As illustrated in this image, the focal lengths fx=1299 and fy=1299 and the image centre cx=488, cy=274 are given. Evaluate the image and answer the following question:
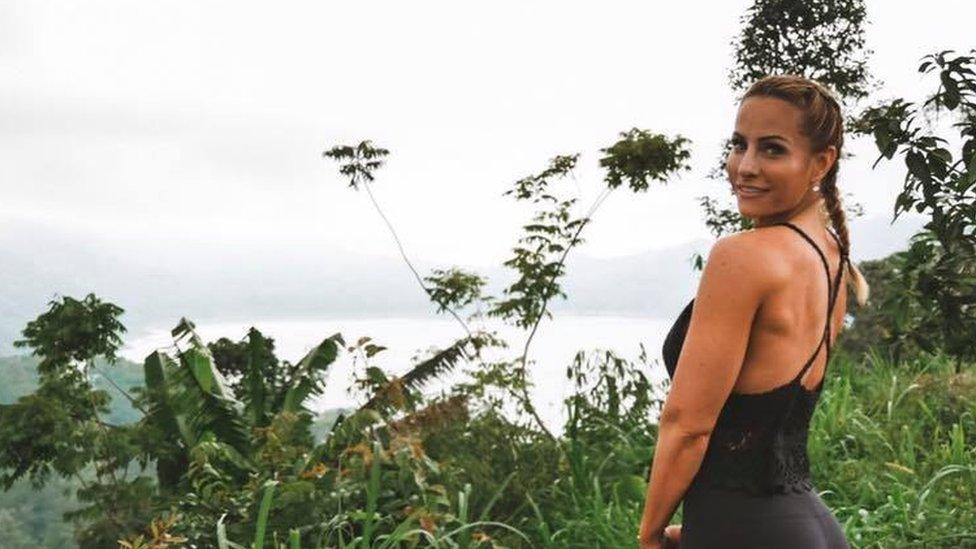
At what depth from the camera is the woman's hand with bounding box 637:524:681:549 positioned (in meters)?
2.29

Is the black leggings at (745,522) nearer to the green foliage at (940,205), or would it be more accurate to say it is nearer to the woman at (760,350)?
the woman at (760,350)

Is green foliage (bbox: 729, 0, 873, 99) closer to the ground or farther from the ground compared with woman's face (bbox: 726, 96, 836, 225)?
farther from the ground

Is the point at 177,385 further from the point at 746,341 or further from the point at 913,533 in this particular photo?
the point at 746,341

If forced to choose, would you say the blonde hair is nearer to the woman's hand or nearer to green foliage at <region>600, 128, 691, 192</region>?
the woman's hand

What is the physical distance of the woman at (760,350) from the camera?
2092 millimetres

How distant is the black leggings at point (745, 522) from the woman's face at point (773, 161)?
1.59 feet

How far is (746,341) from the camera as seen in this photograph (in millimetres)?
2090

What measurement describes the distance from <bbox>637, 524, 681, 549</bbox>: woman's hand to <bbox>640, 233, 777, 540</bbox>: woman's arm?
183 millimetres

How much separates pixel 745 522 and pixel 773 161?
0.61 m

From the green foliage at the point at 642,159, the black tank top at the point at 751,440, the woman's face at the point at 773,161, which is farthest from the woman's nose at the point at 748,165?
the green foliage at the point at 642,159

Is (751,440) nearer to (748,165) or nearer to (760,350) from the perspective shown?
(760,350)

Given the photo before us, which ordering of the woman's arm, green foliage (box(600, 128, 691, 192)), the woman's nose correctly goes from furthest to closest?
green foliage (box(600, 128, 691, 192)) → the woman's nose → the woman's arm

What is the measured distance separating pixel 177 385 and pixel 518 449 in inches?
122

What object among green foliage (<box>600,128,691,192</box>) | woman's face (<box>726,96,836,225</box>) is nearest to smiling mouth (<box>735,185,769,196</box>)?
woman's face (<box>726,96,836,225</box>)
